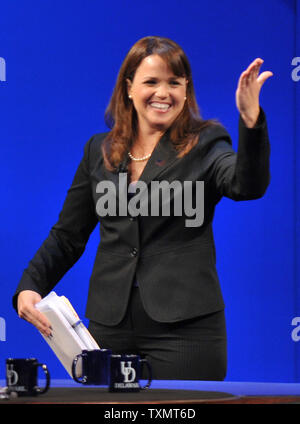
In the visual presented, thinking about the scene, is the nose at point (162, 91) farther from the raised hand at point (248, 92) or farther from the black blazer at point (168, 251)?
the raised hand at point (248, 92)

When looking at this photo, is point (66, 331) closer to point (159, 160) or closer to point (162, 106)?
point (159, 160)

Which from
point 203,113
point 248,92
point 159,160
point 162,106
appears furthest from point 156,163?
point 203,113

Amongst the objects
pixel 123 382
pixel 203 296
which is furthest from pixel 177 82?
pixel 123 382

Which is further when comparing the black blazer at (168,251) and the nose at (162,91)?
the nose at (162,91)

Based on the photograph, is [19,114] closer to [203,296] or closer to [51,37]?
[51,37]

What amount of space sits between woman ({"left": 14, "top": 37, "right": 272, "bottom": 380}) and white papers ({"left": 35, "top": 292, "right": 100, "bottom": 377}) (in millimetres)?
41

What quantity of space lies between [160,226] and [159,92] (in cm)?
37

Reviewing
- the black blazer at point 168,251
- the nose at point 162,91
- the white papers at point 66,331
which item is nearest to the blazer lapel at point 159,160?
the black blazer at point 168,251

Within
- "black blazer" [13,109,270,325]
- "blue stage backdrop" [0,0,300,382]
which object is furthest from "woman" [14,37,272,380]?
"blue stage backdrop" [0,0,300,382]

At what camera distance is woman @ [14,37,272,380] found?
2141 mm

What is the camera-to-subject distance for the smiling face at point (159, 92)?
2332 millimetres

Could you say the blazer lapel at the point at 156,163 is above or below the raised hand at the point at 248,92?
below

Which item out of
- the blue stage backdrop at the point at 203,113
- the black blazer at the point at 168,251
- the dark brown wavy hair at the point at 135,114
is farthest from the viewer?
the blue stage backdrop at the point at 203,113

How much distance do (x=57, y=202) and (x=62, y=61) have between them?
1.88 feet
